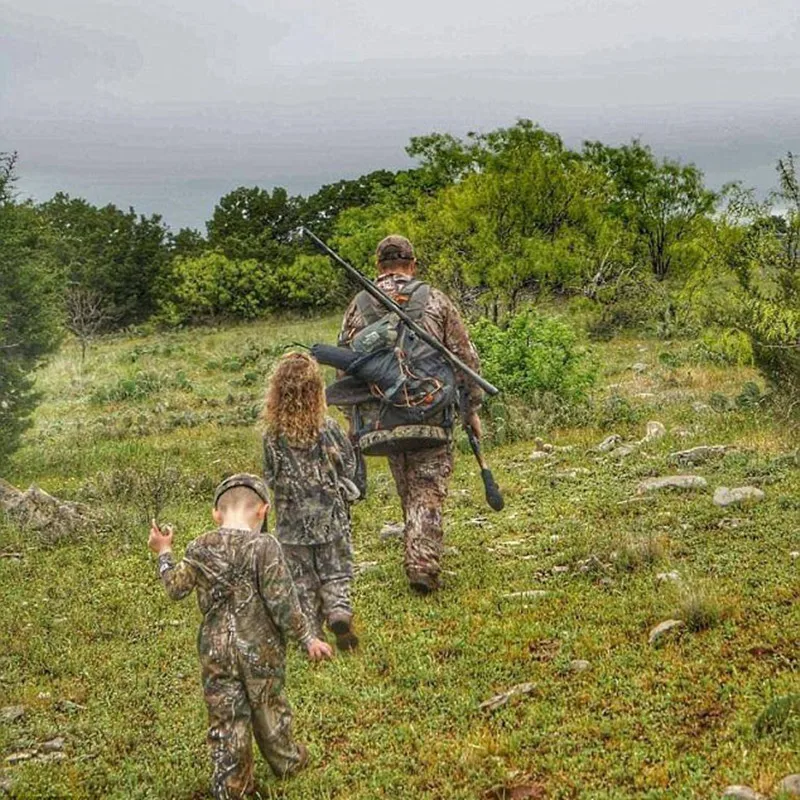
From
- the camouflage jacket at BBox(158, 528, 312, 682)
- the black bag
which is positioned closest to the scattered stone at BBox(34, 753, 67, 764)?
the camouflage jacket at BBox(158, 528, 312, 682)

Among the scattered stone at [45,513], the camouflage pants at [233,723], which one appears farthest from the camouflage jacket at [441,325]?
the scattered stone at [45,513]

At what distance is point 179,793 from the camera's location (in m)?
4.71

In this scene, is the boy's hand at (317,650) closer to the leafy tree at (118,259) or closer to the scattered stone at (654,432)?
the scattered stone at (654,432)

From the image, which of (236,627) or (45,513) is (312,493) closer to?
(236,627)

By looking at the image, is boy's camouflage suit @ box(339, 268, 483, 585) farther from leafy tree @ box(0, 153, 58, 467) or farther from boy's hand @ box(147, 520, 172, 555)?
leafy tree @ box(0, 153, 58, 467)

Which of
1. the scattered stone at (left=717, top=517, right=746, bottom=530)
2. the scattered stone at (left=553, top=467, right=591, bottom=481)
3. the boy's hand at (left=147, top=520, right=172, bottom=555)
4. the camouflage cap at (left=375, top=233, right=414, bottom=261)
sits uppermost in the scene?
the camouflage cap at (left=375, top=233, right=414, bottom=261)

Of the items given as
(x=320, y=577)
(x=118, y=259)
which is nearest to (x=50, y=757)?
(x=320, y=577)

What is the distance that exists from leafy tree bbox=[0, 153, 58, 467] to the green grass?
3507 millimetres

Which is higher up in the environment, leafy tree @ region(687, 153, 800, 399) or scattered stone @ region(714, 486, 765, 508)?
leafy tree @ region(687, 153, 800, 399)

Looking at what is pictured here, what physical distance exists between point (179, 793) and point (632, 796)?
90.7 inches

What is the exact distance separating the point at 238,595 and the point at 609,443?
8.47 m

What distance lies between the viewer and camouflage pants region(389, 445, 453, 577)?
7.28m

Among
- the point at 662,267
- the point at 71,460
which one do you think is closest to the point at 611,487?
the point at 71,460

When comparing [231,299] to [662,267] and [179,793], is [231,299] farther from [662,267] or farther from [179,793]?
[179,793]
